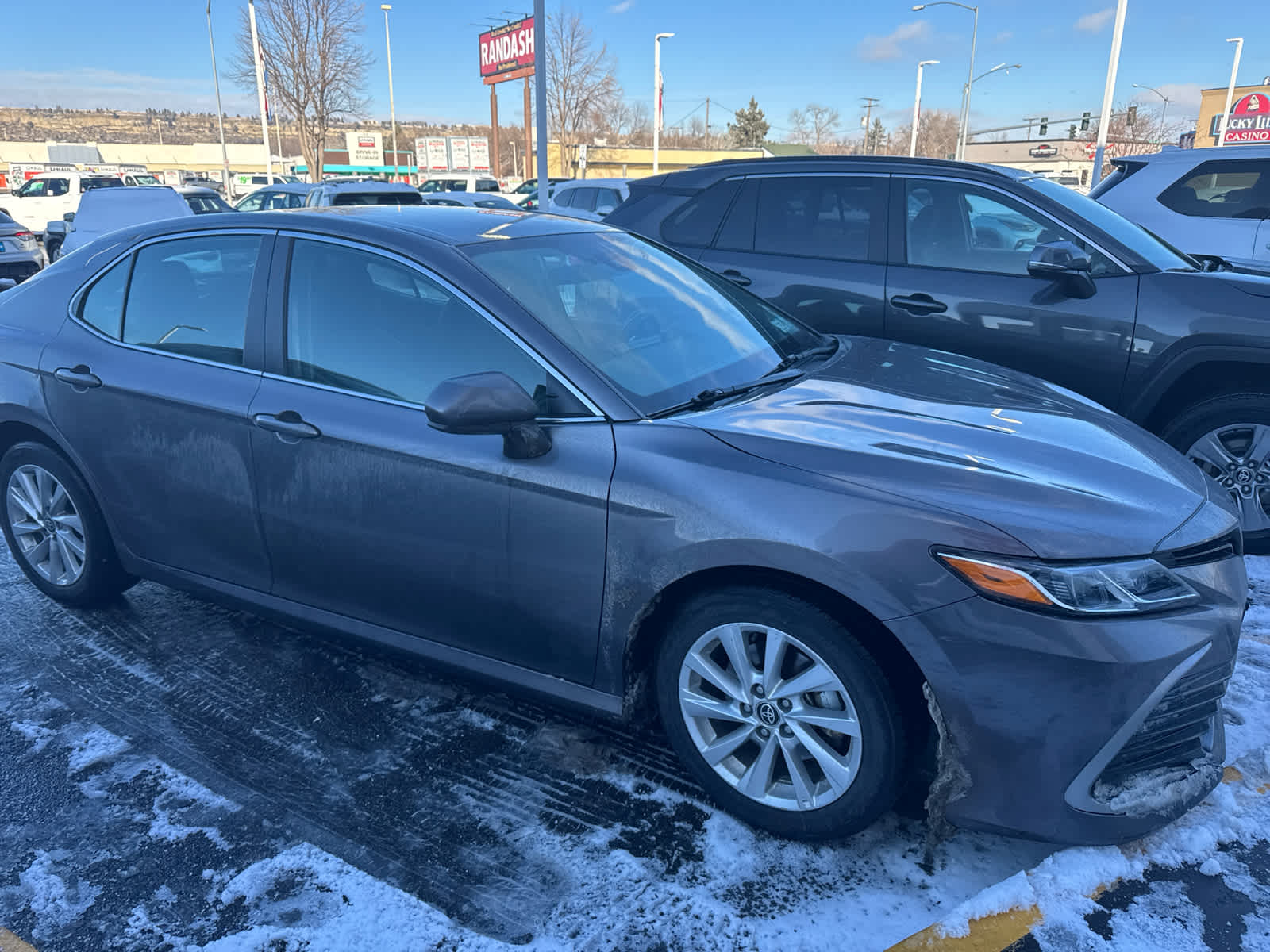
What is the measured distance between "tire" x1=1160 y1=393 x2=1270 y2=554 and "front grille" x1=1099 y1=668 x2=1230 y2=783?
243 centimetres

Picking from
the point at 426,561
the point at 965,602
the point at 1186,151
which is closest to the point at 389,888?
the point at 426,561

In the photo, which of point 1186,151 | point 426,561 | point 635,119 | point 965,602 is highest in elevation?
point 635,119

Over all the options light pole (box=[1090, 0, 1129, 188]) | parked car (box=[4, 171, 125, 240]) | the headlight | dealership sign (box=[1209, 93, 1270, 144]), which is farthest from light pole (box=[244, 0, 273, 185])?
dealership sign (box=[1209, 93, 1270, 144])

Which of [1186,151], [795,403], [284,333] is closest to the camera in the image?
[795,403]

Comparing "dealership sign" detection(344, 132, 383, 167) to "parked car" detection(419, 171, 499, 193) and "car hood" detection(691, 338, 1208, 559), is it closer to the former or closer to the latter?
"parked car" detection(419, 171, 499, 193)

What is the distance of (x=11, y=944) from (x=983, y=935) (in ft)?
7.67

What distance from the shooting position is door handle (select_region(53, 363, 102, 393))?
340 cm

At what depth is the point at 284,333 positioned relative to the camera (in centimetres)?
300

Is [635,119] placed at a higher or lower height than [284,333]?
higher

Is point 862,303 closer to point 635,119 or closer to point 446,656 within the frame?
point 446,656

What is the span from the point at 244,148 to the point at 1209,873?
102921 mm

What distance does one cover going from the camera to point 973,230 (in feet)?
15.8

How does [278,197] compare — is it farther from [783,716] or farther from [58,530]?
[783,716]

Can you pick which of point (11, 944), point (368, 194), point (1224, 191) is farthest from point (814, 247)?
point (368, 194)
